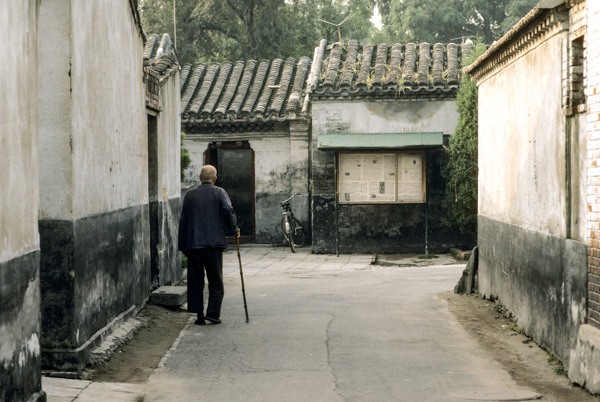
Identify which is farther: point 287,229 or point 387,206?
point 287,229

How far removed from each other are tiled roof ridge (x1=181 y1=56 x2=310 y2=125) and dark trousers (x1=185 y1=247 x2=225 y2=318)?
34.2 feet

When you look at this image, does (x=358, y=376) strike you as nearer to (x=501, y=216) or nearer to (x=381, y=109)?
(x=501, y=216)

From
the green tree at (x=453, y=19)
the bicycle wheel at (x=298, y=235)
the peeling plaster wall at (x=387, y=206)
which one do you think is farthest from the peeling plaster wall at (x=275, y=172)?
the green tree at (x=453, y=19)

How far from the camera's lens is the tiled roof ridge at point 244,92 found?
2031cm

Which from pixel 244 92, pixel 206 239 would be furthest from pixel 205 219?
pixel 244 92

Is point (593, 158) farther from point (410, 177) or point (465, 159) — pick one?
point (410, 177)

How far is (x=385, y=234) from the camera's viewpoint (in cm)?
1856

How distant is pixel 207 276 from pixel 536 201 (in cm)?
394

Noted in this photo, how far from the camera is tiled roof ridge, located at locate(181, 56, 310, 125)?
20312 millimetres

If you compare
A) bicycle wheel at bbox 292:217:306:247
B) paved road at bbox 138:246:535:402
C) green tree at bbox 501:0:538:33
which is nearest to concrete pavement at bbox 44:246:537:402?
paved road at bbox 138:246:535:402

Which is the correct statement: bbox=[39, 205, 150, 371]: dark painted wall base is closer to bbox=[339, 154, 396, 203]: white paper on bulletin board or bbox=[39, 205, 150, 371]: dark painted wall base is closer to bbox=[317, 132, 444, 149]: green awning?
bbox=[317, 132, 444, 149]: green awning

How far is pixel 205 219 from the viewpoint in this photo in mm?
9711

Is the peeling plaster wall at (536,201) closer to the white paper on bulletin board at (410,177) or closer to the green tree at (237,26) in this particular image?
the white paper on bulletin board at (410,177)

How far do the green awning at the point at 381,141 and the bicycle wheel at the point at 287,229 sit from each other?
7.28 ft
